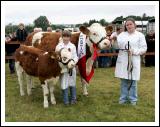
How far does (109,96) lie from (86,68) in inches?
37.4

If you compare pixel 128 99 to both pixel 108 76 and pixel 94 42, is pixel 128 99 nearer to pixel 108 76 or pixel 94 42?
pixel 94 42

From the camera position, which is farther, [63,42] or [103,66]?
[103,66]

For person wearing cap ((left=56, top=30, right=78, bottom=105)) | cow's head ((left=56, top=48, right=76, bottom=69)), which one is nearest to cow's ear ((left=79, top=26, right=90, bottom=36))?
person wearing cap ((left=56, top=30, right=78, bottom=105))

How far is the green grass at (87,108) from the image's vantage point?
7.14 meters

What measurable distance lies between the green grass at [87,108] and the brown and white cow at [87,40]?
811 mm

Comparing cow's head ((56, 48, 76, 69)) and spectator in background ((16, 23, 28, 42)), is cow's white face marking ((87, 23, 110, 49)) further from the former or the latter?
spectator in background ((16, 23, 28, 42))

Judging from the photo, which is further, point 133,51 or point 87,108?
point 87,108

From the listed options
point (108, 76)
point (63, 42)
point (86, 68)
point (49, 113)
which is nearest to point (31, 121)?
point (49, 113)

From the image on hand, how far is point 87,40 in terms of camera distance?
29.6 ft

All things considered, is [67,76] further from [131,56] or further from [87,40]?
[131,56]

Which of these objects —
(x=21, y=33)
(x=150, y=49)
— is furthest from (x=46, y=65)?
(x=150, y=49)

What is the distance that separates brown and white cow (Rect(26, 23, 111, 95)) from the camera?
28.2 ft

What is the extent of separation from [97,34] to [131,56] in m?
1.23

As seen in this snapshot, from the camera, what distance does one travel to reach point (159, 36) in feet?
29.9
